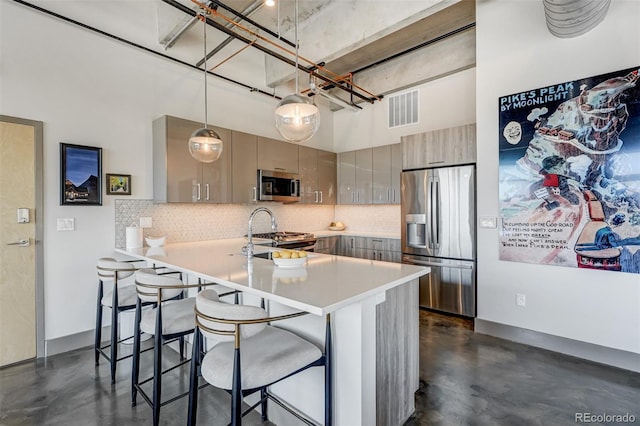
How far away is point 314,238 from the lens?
4688 millimetres

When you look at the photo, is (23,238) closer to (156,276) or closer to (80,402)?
(80,402)

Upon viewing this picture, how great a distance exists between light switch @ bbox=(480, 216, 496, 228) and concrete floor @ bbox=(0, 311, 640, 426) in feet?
4.08

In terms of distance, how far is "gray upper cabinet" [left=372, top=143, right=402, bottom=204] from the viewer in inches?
191

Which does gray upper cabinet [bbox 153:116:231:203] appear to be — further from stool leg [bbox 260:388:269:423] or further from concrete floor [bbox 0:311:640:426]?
stool leg [bbox 260:388:269:423]

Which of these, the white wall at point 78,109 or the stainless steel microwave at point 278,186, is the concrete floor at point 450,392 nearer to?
the white wall at point 78,109

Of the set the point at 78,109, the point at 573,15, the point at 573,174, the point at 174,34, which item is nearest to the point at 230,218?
the point at 78,109

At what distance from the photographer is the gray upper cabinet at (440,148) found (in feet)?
11.7

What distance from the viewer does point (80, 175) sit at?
9.80ft

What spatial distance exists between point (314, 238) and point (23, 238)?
329 cm

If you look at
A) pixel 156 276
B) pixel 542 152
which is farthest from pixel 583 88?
pixel 156 276

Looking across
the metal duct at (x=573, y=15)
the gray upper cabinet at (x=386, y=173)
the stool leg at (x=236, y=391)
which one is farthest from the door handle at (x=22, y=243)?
the metal duct at (x=573, y=15)

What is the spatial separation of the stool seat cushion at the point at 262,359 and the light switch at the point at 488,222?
2.57 metres

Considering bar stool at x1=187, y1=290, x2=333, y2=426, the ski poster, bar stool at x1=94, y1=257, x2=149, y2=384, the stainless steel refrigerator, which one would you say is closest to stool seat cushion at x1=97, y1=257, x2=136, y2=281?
bar stool at x1=94, y1=257, x2=149, y2=384

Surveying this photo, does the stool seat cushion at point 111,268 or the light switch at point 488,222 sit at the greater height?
the light switch at point 488,222
